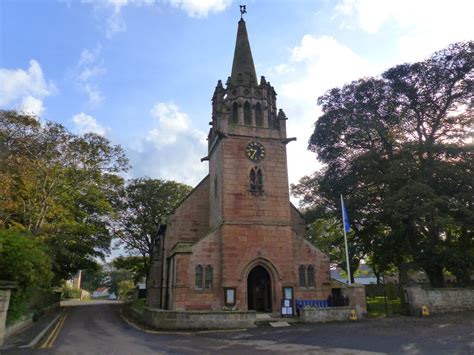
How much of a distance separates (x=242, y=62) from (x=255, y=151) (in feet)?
28.7

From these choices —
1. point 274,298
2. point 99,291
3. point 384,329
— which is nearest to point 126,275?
point 99,291

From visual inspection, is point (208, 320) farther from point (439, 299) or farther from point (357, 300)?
point (439, 299)

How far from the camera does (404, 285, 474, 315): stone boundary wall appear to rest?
21.7 metres

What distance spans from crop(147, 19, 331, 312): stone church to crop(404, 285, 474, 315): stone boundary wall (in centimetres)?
539

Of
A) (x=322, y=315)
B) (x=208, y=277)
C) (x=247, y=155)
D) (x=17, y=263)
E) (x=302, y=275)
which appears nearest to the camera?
(x=17, y=263)

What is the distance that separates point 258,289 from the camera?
2538cm

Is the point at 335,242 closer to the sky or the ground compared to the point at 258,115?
closer to the ground

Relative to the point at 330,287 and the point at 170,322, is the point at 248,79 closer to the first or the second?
the point at 330,287

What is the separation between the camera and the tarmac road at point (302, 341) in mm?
11945

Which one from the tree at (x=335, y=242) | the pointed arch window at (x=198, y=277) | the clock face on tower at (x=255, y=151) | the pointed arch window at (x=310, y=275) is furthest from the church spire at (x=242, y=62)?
the tree at (x=335, y=242)

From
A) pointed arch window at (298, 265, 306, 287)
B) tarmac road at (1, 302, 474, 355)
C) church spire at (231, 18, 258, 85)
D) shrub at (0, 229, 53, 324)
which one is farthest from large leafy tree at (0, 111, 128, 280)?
pointed arch window at (298, 265, 306, 287)

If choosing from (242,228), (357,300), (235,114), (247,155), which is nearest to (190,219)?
(242,228)

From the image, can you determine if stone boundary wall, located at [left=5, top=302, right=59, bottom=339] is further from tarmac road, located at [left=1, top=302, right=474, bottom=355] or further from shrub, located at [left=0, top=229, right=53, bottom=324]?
tarmac road, located at [left=1, top=302, right=474, bottom=355]

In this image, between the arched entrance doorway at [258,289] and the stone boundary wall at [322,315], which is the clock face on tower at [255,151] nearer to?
the arched entrance doorway at [258,289]
